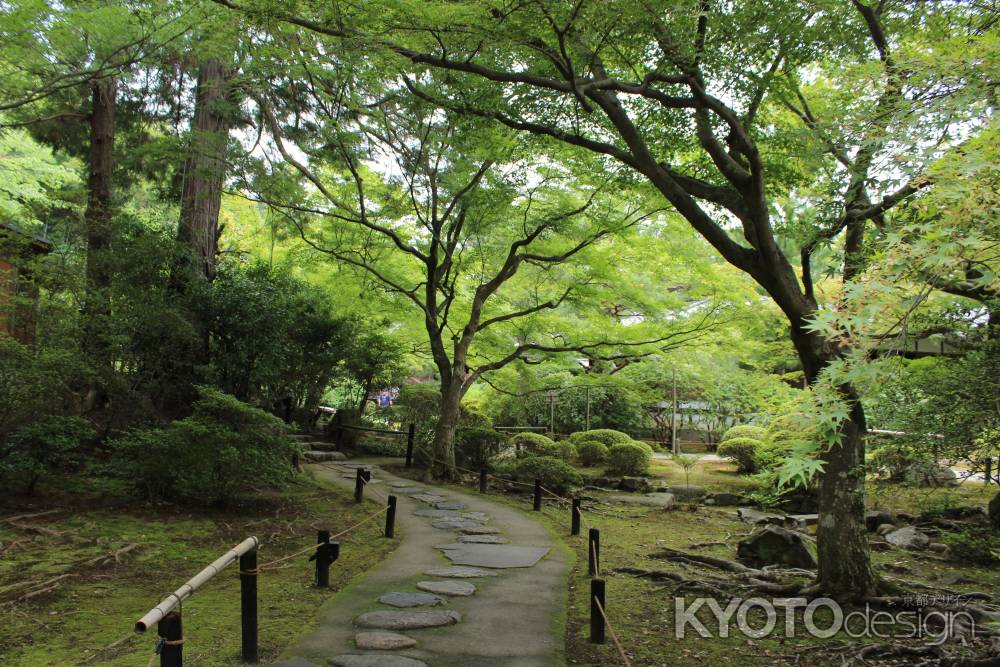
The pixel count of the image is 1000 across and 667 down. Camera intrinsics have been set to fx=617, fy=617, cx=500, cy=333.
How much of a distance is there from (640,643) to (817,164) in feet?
16.6

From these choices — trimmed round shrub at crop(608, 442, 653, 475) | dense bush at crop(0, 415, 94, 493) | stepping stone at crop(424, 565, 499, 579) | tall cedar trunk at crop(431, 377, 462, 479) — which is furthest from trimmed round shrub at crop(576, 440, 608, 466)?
dense bush at crop(0, 415, 94, 493)

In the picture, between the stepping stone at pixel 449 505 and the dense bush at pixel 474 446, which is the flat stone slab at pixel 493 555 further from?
the dense bush at pixel 474 446

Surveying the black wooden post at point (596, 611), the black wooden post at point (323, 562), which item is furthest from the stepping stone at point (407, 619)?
the black wooden post at point (596, 611)

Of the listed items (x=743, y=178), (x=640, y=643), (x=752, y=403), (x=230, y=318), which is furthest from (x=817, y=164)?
(x=752, y=403)

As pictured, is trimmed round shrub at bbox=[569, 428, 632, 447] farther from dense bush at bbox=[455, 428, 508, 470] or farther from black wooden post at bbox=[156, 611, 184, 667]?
black wooden post at bbox=[156, 611, 184, 667]

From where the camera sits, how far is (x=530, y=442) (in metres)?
17.2

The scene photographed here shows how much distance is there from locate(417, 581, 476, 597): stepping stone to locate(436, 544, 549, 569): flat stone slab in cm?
90

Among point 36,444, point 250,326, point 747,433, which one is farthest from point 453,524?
point 747,433

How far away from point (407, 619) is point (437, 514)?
17.2ft

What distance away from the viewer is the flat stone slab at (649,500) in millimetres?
13516

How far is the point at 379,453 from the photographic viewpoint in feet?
55.9

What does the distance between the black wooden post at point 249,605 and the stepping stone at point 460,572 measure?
2659mm

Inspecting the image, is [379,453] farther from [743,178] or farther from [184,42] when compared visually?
[743,178]

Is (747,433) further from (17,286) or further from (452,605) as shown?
(17,286)
